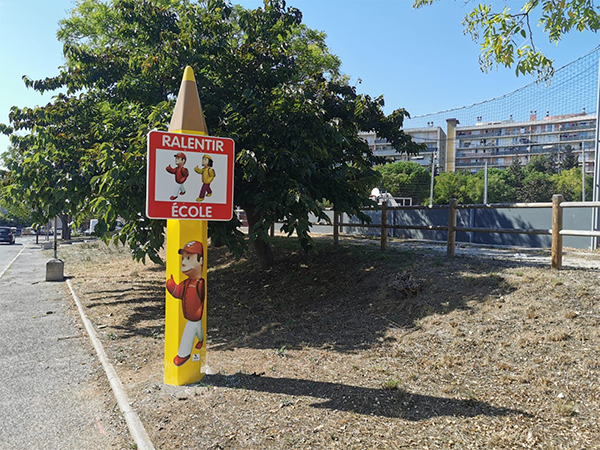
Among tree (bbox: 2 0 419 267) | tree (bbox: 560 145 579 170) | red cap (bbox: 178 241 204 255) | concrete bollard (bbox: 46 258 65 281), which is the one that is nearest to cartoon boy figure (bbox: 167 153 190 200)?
red cap (bbox: 178 241 204 255)

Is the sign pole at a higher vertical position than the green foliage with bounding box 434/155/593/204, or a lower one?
lower

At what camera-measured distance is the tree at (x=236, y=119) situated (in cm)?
816

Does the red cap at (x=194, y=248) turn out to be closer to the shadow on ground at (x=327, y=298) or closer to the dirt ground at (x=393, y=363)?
the dirt ground at (x=393, y=363)

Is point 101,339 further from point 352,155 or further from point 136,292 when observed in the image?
point 352,155

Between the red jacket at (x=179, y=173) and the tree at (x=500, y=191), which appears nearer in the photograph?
the red jacket at (x=179, y=173)

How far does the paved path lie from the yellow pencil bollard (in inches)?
36.2

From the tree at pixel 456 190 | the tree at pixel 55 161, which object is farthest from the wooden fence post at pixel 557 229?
the tree at pixel 456 190

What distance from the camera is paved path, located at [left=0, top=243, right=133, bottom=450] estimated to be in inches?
167

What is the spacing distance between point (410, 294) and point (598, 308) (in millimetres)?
2770

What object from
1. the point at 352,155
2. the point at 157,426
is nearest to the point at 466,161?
the point at 352,155

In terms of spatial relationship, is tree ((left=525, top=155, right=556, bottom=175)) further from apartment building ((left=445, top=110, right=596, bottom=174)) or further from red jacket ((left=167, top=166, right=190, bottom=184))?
red jacket ((left=167, top=166, right=190, bottom=184))

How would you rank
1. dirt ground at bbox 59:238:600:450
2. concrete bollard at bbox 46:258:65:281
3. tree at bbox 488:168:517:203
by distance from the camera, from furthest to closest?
tree at bbox 488:168:517:203 → concrete bollard at bbox 46:258:65:281 → dirt ground at bbox 59:238:600:450

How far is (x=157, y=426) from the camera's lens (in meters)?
4.14

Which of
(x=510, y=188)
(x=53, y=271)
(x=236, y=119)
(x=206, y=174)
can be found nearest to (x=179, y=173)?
(x=206, y=174)
